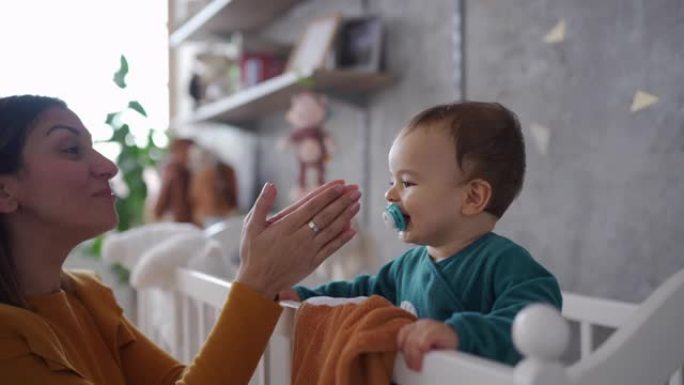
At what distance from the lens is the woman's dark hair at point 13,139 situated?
0.92 meters

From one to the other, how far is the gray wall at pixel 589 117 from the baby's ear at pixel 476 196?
41cm

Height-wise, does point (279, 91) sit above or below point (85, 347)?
above

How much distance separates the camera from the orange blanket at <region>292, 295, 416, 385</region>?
0.69 metres

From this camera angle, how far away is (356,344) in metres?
0.68

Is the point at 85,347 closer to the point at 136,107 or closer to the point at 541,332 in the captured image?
the point at 541,332

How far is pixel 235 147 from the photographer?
9.87 ft

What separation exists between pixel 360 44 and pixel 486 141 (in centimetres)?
110

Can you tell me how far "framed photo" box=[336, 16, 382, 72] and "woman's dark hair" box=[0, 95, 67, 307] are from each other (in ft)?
3.17

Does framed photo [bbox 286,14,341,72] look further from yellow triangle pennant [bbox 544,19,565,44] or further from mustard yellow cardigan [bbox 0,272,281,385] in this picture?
mustard yellow cardigan [bbox 0,272,281,385]

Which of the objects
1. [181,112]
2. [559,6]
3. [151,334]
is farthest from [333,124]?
[181,112]

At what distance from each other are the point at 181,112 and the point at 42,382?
8.87ft

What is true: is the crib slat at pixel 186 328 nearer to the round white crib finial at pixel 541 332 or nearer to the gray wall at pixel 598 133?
the gray wall at pixel 598 133

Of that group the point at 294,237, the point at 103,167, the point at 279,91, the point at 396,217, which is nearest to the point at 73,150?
the point at 103,167

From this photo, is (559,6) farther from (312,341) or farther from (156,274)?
(156,274)
